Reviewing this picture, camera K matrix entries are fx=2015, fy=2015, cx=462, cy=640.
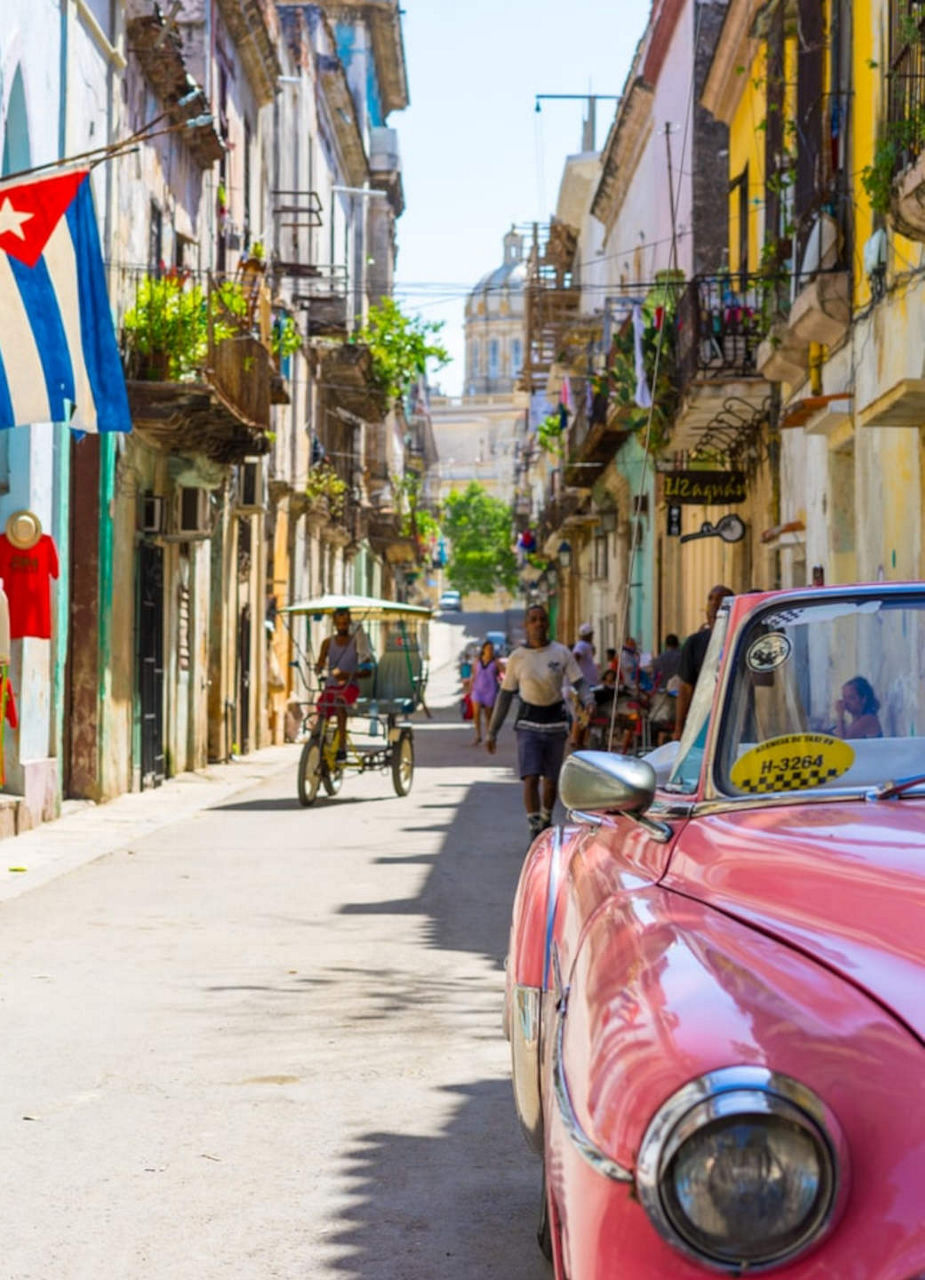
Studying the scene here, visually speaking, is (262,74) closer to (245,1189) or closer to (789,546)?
(789,546)

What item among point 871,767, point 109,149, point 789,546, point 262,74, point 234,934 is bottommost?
point 234,934

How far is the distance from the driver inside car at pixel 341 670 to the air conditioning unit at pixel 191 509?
275 cm

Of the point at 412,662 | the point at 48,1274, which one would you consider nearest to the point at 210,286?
the point at 412,662

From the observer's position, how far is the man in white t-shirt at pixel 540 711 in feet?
43.0

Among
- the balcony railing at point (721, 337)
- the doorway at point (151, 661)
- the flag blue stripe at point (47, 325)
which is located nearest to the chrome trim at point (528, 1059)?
the flag blue stripe at point (47, 325)

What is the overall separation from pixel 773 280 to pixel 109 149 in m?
8.40

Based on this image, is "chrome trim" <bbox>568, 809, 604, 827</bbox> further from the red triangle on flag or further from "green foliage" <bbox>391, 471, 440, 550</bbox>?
"green foliage" <bbox>391, 471, 440, 550</bbox>

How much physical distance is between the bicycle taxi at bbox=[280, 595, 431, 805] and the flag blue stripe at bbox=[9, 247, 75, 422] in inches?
239

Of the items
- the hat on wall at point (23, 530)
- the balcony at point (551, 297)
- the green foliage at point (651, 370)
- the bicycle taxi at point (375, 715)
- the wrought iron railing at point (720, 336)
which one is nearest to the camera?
the hat on wall at point (23, 530)

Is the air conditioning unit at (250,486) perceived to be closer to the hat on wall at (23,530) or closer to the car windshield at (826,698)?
the hat on wall at (23,530)

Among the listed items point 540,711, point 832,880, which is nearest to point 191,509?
point 540,711

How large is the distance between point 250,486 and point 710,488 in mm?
7561

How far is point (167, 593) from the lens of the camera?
875 inches

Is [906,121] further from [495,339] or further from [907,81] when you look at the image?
[495,339]
